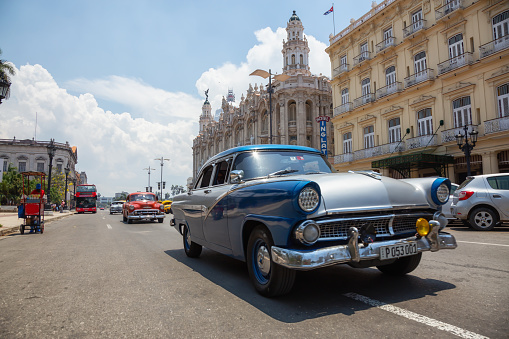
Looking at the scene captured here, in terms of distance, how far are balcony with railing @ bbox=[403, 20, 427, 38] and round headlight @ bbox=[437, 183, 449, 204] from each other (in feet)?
73.3

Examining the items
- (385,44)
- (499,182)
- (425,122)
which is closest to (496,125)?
(425,122)

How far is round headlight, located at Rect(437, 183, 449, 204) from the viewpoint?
375 centimetres

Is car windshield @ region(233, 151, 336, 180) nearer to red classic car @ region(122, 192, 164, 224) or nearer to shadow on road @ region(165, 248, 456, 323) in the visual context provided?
shadow on road @ region(165, 248, 456, 323)

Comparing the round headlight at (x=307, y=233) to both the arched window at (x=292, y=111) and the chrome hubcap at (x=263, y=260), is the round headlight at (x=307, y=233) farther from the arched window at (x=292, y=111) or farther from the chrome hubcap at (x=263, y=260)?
the arched window at (x=292, y=111)

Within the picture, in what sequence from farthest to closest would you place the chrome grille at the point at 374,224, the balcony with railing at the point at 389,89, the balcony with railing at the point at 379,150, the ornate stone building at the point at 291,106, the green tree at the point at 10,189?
the green tree at the point at 10,189 < the ornate stone building at the point at 291,106 < the balcony with railing at the point at 389,89 < the balcony with railing at the point at 379,150 < the chrome grille at the point at 374,224

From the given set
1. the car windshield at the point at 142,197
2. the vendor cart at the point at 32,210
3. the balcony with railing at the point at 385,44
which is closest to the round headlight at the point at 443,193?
the vendor cart at the point at 32,210

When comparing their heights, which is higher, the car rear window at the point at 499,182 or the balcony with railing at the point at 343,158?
the balcony with railing at the point at 343,158

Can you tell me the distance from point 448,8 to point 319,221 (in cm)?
2347

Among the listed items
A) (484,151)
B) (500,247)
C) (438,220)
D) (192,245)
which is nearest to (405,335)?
(438,220)

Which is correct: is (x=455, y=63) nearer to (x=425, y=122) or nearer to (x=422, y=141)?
(x=425, y=122)

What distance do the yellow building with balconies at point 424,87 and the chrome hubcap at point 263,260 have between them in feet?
57.5

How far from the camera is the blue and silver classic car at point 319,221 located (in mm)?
3066

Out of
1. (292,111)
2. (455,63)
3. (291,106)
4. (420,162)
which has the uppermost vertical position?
(291,106)

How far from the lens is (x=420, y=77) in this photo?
22.3 m
